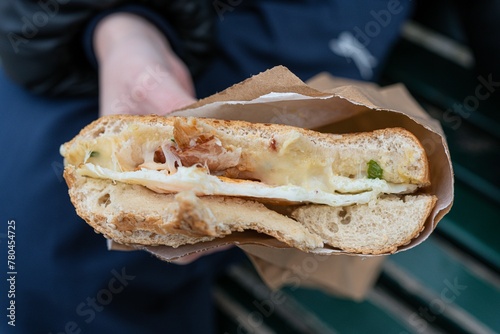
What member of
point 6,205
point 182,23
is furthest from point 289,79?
point 6,205

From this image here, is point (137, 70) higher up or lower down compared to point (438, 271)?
higher up

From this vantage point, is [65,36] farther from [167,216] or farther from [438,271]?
[438,271]

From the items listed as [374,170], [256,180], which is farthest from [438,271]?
[256,180]

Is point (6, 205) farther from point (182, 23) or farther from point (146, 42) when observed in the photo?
point (182, 23)

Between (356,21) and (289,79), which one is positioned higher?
(289,79)

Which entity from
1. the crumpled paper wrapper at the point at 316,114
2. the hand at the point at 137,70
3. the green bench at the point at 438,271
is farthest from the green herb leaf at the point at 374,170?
the green bench at the point at 438,271

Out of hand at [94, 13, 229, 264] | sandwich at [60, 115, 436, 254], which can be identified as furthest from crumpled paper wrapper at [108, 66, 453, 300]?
hand at [94, 13, 229, 264]
